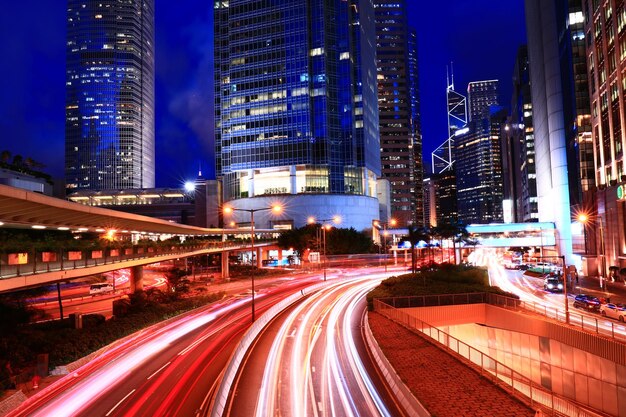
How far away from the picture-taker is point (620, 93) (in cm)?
5828

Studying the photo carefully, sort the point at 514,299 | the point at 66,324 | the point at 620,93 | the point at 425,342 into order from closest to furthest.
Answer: the point at 425,342 → the point at 66,324 → the point at 514,299 → the point at 620,93

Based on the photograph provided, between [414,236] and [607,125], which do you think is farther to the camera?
[414,236]

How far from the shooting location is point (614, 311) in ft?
110

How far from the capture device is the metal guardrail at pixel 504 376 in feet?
59.9

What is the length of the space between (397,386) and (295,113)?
368ft

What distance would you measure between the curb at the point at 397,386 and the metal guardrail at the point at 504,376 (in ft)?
11.9

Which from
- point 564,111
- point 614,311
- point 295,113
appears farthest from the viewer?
point 295,113

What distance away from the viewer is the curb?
16.6 meters

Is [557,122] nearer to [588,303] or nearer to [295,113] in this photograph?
[295,113]

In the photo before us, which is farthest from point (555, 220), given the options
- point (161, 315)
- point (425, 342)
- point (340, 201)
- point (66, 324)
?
point (66, 324)

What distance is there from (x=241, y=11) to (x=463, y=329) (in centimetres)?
12171

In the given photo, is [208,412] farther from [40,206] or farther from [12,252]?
[40,206]

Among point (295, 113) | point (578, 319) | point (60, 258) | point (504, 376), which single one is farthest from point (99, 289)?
point (295, 113)

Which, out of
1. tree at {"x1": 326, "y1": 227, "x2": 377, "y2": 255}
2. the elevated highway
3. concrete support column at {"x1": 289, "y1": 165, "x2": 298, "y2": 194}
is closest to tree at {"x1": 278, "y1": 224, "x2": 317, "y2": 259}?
tree at {"x1": 326, "y1": 227, "x2": 377, "y2": 255}
